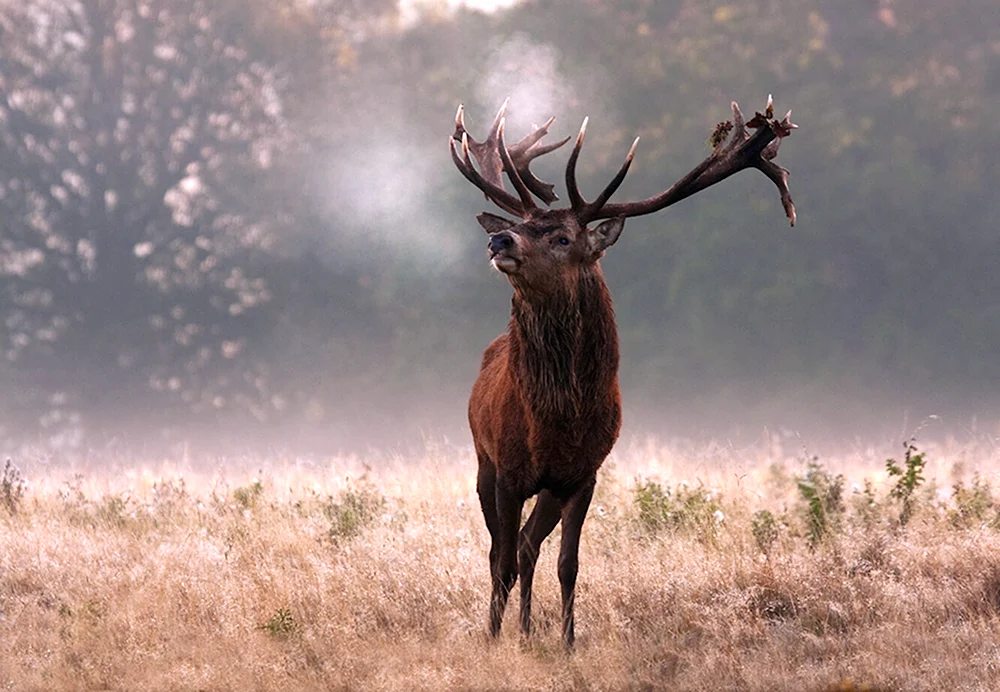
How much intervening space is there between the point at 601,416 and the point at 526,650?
144cm

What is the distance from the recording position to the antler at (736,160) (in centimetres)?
701

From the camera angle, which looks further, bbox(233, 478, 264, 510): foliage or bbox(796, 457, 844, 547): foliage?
bbox(233, 478, 264, 510): foliage

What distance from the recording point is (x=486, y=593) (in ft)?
25.5

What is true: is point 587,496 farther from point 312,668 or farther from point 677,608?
point 312,668

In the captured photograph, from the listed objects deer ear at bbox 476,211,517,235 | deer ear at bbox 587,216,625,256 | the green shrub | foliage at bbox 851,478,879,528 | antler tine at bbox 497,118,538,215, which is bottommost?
the green shrub

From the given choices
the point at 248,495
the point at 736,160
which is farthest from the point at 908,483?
the point at 248,495

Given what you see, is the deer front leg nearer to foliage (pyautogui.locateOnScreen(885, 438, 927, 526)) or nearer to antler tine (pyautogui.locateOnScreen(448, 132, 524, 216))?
antler tine (pyautogui.locateOnScreen(448, 132, 524, 216))

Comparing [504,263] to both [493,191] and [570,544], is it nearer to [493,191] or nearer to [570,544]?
[493,191]

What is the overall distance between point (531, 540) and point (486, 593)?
61 cm

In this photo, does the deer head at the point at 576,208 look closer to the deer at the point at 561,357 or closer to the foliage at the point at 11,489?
the deer at the point at 561,357

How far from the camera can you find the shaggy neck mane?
656 centimetres

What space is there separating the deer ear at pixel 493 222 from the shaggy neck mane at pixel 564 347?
1.46ft

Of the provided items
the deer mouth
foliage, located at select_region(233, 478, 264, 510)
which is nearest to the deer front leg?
the deer mouth

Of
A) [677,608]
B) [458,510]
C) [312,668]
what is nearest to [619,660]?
[677,608]
